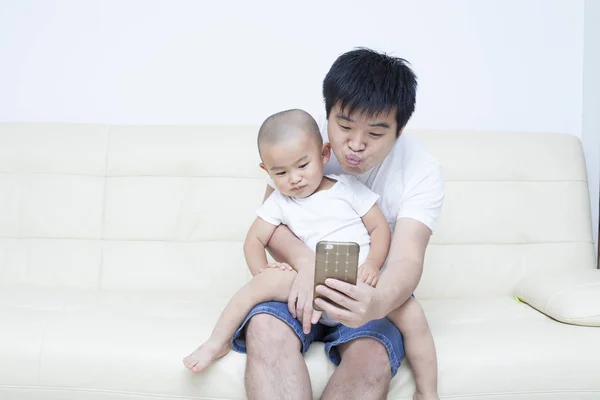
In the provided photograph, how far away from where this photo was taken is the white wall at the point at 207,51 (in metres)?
2.67

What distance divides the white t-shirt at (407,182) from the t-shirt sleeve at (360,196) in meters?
0.06

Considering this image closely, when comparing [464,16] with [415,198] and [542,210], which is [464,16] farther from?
[415,198]

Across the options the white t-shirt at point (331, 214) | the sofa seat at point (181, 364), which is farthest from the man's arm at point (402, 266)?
the sofa seat at point (181, 364)

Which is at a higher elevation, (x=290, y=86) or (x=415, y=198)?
(x=290, y=86)

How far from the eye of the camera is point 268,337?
1555 mm

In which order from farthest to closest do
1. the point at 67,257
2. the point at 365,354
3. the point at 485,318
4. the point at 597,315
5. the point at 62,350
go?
1. the point at 67,257
2. the point at 485,318
3. the point at 597,315
4. the point at 62,350
5. the point at 365,354

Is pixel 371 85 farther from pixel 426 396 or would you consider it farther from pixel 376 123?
pixel 426 396

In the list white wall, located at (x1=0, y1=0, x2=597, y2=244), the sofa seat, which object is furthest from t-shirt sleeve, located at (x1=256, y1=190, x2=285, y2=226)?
white wall, located at (x1=0, y1=0, x2=597, y2=244)

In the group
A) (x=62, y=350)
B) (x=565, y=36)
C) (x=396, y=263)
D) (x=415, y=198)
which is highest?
(x=565, y=36)

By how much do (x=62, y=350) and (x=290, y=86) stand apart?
1410 mm

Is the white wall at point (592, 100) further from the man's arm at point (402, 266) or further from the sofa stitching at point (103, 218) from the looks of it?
the sofa stitching at point (103, 218)

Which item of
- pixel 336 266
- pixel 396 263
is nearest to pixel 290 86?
pixel 396 263

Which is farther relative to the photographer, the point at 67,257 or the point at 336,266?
the point at 67,257

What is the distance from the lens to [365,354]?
1557mm
